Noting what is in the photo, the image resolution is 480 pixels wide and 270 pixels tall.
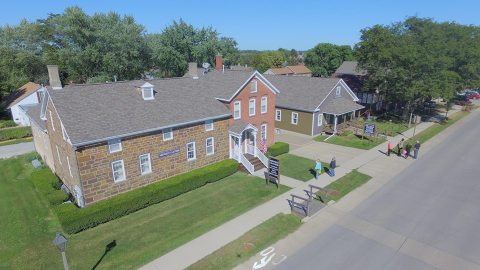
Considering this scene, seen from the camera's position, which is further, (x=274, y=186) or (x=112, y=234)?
(x=274, y=186)

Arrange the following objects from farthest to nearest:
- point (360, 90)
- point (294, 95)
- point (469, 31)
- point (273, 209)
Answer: point (360, 90) → point (469, 31) → point (294, 95) → point (273, 209)

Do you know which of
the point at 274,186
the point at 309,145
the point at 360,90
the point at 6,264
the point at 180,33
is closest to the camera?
the point at 6,264

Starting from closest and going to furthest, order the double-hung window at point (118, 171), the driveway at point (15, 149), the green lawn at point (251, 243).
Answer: the green lawn at point (251, 243)
the double-hung window at point (118, 171)
the driveway at point (15, 149)

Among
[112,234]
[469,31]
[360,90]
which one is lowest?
[112,234]

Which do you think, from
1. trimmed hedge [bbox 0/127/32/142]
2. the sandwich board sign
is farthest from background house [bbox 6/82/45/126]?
the sandwich board sign

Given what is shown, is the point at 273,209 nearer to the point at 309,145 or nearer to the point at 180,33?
the point at 309,145

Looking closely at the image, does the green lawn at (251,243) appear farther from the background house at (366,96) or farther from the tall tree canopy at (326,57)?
the tall tree canopy at (326,57)

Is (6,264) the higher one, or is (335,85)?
(335,85)

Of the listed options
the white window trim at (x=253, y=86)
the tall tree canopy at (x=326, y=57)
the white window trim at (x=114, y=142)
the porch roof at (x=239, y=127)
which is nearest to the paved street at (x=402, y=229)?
the porch roof at (x=239, y=127)

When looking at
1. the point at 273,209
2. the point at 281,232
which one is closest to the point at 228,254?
the point at 281,232
